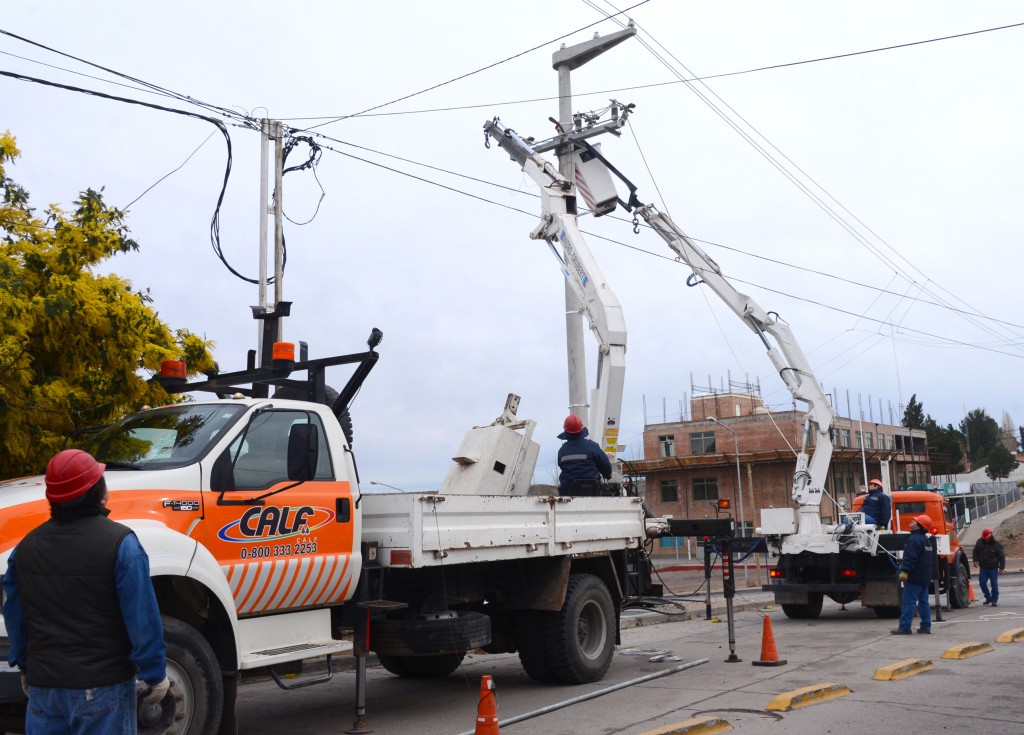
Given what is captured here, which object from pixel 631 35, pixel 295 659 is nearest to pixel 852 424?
pixel 631 35

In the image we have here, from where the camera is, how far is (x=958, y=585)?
60.2 feet

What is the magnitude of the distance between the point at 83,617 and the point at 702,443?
2523 inches

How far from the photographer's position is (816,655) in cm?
1157

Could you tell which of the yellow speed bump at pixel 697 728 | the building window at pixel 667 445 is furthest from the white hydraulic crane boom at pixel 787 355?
the building window at pixel 667 445

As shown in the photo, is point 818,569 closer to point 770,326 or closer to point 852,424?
point 770,326

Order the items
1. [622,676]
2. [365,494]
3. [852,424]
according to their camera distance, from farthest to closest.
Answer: [852,424] < [622,676] < [365,494]

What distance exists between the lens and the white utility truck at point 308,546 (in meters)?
6.10

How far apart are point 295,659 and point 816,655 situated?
7.02 m

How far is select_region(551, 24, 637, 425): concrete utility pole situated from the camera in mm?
14555

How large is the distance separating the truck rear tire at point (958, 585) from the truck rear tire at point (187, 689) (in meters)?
15.7

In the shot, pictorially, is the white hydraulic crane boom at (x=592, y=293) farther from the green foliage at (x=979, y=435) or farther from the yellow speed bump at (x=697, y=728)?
the green foliage at (x=979, y=435)

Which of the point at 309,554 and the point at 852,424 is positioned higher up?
the point at 852,424

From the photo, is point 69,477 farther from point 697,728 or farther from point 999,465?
point 999,465

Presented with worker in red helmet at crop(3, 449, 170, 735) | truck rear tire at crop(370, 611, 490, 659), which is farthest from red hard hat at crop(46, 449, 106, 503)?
truck rear tire at crop(370, 611, 490, 659)
